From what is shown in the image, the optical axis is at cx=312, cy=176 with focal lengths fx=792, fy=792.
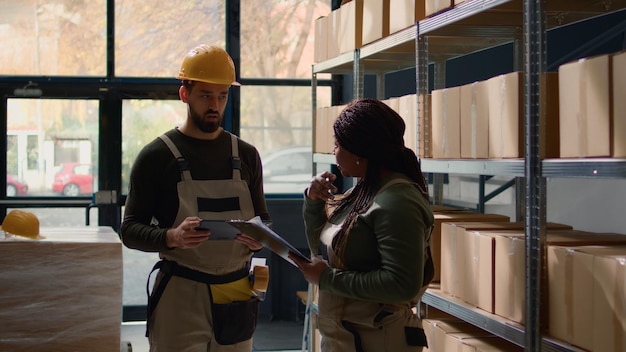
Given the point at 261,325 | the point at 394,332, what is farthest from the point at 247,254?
the point at 261,325

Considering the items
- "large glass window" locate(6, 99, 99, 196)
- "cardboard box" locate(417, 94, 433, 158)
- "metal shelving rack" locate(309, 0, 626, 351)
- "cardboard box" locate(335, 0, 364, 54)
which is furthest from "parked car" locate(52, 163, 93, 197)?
"cardboard box" locate(417, 94, 433, 158)

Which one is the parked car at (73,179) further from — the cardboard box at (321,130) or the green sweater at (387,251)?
the green sweater at (387,251)

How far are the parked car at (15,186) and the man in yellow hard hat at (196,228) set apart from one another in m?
4.01

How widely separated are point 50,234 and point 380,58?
2.25 metres

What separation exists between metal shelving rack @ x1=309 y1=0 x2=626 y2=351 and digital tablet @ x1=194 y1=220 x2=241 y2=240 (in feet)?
3.17

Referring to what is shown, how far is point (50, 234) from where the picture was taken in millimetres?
3279

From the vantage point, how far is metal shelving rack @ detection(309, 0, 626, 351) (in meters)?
2.54

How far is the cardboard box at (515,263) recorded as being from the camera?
2.73 meters

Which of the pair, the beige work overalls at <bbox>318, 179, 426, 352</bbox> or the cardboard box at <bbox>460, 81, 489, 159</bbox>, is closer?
the beige work overalls at <bbox>318, 179, 426, 352</bbox>

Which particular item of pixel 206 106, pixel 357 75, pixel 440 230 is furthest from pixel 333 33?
pixel 206 106

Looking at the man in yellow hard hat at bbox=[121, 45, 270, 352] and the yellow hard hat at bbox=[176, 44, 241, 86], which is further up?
the yellow hard hat at bbox=[176, 44, 241, 86]

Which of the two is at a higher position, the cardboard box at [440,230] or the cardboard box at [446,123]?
the cardboard box at [446,123]

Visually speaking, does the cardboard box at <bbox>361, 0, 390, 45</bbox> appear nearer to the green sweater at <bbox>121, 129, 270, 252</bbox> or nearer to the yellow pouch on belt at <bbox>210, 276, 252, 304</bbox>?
the green sweater at <bbox>121, 129, 270, 252</bbox>

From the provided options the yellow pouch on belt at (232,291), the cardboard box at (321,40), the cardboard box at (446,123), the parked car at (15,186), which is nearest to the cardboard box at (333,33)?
the cardboard box at (321,40)
